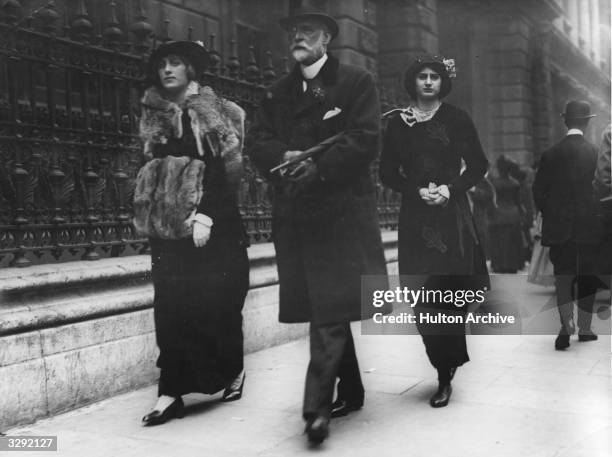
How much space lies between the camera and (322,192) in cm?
423

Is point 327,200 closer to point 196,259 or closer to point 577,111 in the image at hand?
point 196,259

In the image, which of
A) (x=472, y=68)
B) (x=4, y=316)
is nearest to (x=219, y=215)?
(x=4, y=316)

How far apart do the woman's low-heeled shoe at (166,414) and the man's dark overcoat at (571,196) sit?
3.34 metres

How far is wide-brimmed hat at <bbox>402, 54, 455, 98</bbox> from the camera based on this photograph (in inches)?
195

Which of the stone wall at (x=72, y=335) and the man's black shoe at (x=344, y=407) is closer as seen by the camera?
the stone wall at (x=72, y=335)

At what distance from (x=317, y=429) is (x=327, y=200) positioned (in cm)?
113

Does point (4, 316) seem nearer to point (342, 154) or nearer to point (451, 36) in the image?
point (342, 154)

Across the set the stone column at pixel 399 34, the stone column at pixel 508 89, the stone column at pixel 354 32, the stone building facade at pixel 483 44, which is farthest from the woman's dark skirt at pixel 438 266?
the stone column at pixel 508 89

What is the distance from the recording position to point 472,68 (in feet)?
51.1

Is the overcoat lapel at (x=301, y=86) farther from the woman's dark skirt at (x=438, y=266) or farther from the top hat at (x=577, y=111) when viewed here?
the top hat at (x=577, y=111)

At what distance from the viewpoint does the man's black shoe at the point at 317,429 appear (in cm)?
395

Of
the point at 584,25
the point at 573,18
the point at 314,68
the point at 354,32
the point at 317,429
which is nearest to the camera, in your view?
→ the point at 317,429

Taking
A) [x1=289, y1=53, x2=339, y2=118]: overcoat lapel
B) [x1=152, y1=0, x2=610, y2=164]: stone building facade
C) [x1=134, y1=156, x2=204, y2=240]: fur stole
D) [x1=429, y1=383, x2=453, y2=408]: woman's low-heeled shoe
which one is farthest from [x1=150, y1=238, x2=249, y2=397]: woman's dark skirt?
[x1=152, y1=0, x2=610, y2=164]: stone building facade

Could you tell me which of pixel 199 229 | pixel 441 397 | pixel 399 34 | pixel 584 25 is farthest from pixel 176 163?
pixel 584 25
